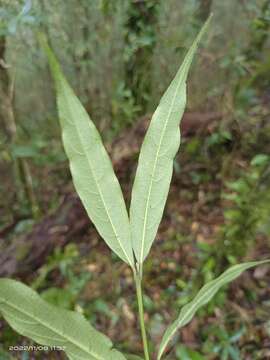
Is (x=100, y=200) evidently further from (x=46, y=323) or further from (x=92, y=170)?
(x=46, y=323)

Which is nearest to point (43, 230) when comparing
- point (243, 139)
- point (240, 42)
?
point (243, 139)

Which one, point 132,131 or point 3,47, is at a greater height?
point 3,47

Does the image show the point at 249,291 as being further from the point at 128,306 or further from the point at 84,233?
the point at 84,233

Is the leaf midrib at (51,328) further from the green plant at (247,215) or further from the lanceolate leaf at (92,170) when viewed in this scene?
the green plant at (247,215)

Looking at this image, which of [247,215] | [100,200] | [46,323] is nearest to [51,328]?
[46,323]

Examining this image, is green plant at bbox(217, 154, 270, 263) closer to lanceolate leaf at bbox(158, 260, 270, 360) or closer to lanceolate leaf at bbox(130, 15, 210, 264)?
lanceolate leaf at bbox(158, 260, 270, 360)

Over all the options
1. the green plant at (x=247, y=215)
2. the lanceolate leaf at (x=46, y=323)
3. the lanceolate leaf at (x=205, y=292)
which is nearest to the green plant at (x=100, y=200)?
the lanceolate leaf at (x=46, y=323)

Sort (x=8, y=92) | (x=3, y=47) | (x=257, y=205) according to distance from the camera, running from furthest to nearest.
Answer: (x=8, y=92)
(x=3, y=47)
(x=257, y=205)

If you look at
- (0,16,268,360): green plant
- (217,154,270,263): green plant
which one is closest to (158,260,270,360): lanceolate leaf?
(0,16,268,360): green plant
